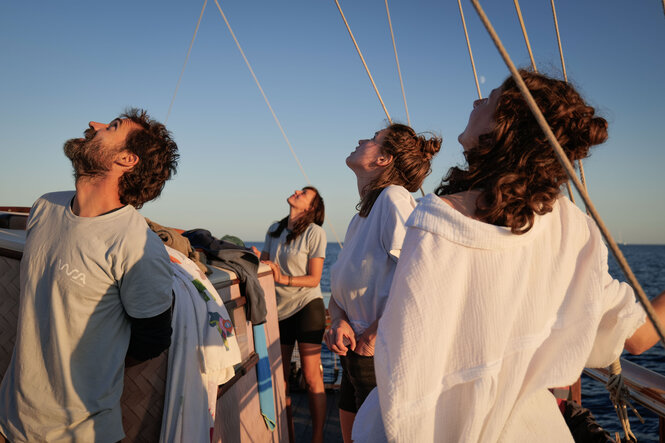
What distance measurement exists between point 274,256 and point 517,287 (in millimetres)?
2795

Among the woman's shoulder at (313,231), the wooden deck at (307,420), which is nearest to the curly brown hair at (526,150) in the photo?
the woman's shoulder at (313,231)

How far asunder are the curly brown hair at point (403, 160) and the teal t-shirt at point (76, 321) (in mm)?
941

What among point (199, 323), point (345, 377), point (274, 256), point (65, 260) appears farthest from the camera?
point (274, 256)

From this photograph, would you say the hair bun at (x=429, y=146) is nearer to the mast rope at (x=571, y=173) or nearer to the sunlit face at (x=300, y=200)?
the mast rope at (x=571, y=173)

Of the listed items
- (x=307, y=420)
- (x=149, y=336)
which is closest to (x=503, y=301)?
(x=149, y=336)

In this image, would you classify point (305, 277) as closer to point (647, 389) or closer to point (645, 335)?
point (647, 389)

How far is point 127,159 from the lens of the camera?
63.4 inches

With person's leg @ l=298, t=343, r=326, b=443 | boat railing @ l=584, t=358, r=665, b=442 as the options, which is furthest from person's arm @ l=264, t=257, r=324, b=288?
boat railing @ l=584, t=358, r=665, b=442

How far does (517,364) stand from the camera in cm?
92

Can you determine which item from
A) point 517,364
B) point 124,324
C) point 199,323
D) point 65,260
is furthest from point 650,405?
point 65,260

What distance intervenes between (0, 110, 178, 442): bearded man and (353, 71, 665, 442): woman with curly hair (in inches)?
33.0

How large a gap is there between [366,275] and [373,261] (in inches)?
2.3

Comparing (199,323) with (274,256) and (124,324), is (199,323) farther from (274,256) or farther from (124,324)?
(274,256)

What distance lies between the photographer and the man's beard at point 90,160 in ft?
A: 5.06
